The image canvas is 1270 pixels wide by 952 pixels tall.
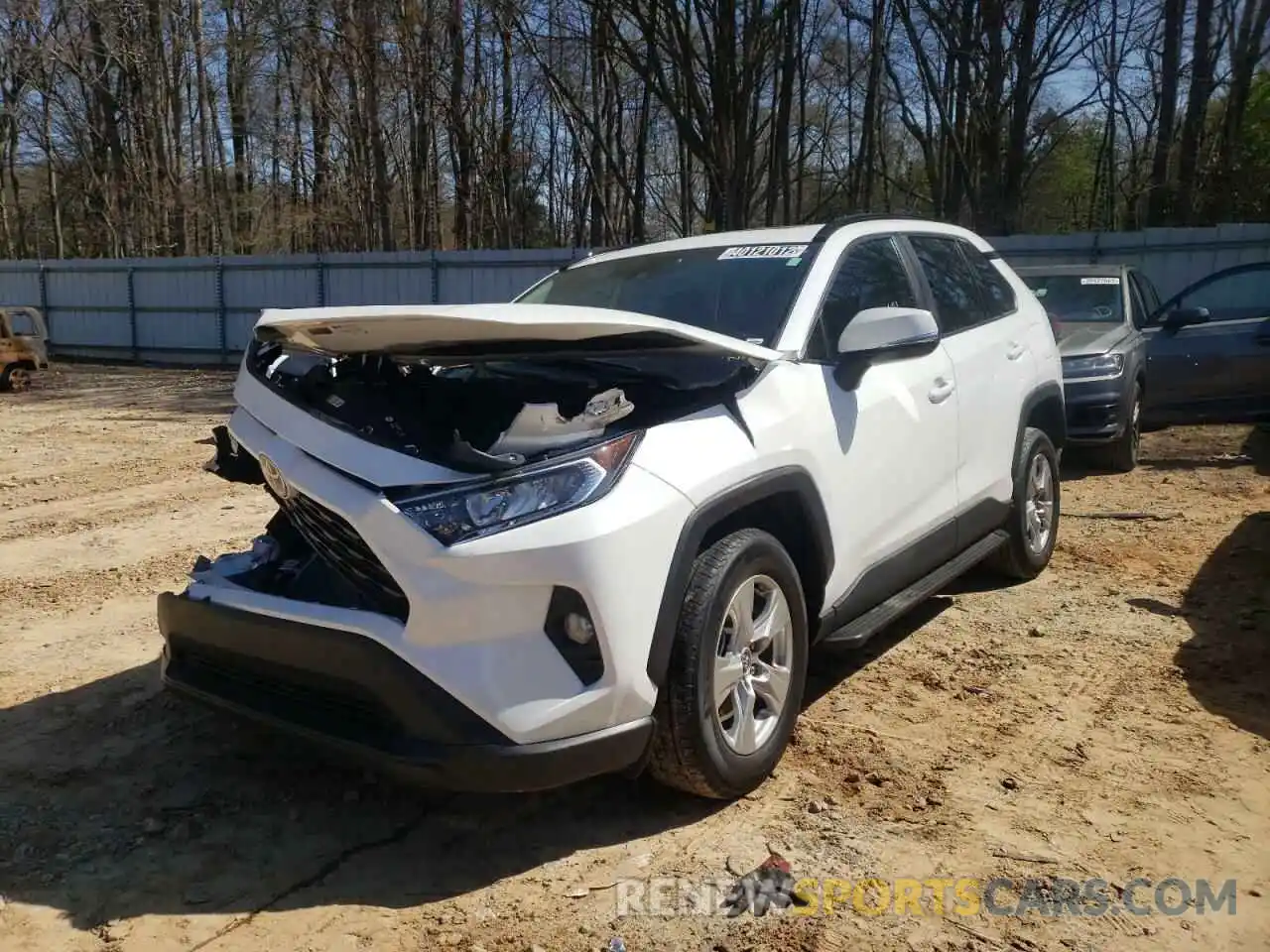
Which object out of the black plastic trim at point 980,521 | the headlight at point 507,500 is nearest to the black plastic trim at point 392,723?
the headlight at point 507,500

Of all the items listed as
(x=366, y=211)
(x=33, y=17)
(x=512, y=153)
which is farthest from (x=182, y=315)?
(x=33, y=17)

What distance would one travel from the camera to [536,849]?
3055mm

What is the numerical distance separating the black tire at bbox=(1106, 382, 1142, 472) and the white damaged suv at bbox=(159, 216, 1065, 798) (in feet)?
15.3

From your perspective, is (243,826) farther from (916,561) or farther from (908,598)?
(916,561)

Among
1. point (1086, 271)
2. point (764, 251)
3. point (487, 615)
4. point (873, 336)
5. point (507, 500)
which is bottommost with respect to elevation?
point (487, 615)

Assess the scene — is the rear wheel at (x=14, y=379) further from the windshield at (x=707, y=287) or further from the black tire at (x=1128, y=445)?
the black tire at (x=1128, y=445)

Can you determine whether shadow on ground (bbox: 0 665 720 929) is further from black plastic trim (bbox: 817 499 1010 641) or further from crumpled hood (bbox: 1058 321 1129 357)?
crumpled hood (bbox: 1058 321 1129 357)

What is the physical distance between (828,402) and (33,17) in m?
30.9

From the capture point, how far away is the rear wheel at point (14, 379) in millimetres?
16484

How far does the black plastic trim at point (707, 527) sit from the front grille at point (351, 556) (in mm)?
675

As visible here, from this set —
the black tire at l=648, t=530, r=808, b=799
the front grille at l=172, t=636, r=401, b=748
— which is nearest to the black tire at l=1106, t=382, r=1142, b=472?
the black tire at l=648, t=530, r=808, b=799

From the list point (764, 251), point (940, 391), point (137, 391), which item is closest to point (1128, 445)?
point (940, 391)

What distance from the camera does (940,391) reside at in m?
4.43

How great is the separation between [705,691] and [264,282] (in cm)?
1948
